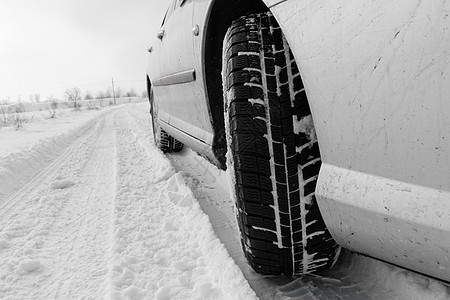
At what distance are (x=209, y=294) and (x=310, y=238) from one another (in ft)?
1.42

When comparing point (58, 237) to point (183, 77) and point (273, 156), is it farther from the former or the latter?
point (273, 156)

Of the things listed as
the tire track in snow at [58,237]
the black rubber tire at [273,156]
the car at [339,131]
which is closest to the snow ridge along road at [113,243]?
the tire track in snow at [58,237]

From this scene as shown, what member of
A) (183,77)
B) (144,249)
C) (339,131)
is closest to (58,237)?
(144,249)

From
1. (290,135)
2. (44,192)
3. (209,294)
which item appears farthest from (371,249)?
(44,192)

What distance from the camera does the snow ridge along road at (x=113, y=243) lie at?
4.42 feet

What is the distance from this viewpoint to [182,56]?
203 cm

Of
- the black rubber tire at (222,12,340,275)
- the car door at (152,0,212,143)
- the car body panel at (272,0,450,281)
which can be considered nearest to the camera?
the car body panel at (272,0,450,281)

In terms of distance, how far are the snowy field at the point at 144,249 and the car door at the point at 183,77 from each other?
493 mm

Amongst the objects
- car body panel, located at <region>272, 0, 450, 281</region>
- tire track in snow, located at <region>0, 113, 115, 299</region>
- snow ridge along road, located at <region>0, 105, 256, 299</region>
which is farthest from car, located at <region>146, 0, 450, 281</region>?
tire track in snow, located at <region>0, 113, 115, 299</region>

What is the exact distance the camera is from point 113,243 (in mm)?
Result: 1698

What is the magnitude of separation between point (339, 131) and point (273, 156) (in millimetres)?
270

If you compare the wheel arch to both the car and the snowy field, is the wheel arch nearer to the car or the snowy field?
the car

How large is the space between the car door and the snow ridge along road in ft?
1.62

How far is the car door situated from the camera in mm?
1835
